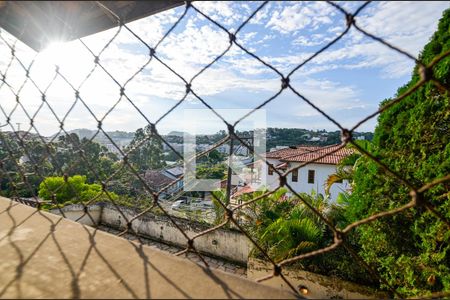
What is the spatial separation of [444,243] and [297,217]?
286cm

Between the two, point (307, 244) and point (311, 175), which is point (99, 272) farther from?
point (311, 175)

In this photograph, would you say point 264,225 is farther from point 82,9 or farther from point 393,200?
point 82,9

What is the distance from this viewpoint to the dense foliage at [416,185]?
8.61 ft

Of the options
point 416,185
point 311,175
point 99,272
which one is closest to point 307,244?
point 416,185

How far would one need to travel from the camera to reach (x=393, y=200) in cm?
326

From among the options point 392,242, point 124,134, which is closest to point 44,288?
point 392,242

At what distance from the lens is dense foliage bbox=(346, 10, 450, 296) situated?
8.61ft

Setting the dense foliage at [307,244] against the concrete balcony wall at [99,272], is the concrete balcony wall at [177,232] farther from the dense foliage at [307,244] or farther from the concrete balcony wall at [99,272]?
the concrete balcony wall at [99,272]

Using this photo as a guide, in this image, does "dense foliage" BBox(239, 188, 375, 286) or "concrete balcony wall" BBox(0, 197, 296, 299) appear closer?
"concrete balcony wall" BBox(0, 197, 296, 299)

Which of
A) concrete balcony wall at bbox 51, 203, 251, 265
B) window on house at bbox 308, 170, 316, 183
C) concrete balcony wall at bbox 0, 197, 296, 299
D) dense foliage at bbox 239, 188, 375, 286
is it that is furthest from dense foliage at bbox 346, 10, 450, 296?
window on house at bbox 308, 170, 316, 183

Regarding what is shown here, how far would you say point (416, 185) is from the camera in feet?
9.74

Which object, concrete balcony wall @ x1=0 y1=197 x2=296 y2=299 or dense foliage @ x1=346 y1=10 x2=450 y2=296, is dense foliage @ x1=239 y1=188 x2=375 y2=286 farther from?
concrete balcony wall @ x1=0 y1=197 x2=296 y2=299

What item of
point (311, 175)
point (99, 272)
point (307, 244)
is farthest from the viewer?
point (311, 175)

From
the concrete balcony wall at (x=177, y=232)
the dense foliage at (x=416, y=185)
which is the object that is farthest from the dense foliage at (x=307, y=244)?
the dense foliage at (x=416, y=185)
